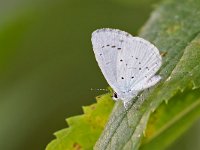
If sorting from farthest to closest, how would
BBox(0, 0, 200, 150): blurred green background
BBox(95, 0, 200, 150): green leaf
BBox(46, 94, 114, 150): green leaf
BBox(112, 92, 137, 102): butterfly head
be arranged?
BBox(0, 0, 200, 150): blurred green background < BBox(112, 92, 137, 102): butterfly head < BBox(46, 94, 114, 150): green leaf < BBox(95, 0, 200, 150): green leaf

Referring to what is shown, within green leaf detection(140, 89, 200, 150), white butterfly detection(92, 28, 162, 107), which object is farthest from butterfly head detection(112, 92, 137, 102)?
green leaf detection(140, 89, 200, 150)

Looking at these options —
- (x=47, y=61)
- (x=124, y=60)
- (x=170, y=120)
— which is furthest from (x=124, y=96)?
(x=47, y=61)

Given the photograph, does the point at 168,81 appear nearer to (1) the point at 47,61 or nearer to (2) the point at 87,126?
(2) the point at 87,126

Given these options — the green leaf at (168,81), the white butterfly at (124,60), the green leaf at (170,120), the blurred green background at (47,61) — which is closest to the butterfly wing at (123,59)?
the white butterfly at (124,60)

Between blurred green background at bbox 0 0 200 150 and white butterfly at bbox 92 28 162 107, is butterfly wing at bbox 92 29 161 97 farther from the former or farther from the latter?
blurred green background at bbox 0 0 200 150

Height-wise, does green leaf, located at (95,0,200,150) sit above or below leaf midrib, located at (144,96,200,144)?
above

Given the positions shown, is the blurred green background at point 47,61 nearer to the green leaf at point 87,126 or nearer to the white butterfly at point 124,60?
the white butterfly at point 124,60

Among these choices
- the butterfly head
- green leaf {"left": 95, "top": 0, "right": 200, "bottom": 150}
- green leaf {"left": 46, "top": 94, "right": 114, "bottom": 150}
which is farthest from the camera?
the butterfly head

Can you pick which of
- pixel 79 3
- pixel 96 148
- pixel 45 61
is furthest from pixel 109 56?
pixel 45 61

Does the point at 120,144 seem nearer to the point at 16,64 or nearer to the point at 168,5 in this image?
the point at 168,5
